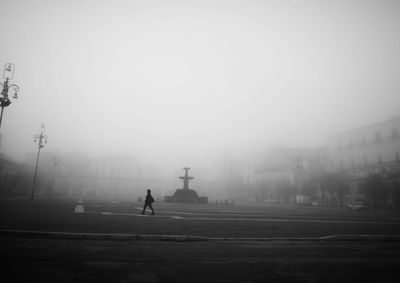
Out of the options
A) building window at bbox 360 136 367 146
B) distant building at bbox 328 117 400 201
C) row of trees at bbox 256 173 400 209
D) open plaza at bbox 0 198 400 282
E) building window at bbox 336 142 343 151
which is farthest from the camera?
building window at bbox 336 142 343 151

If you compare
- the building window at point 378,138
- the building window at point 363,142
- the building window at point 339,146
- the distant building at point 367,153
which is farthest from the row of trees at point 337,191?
the building window at point 339,146

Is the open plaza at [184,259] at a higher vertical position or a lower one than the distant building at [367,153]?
lower

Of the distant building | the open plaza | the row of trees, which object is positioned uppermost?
the distant building

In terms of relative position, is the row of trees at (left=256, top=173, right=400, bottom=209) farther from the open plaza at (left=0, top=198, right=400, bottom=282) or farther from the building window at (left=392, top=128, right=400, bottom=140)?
the open plaza at (left=0, top=198, right=400, bottom=282)

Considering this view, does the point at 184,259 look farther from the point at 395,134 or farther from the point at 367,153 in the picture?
the point at 367,153

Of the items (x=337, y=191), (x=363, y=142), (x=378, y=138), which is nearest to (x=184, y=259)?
(x=337, y=191)

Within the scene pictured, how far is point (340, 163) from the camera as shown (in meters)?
74.9

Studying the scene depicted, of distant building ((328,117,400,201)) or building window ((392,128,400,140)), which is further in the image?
building window ((392,128,400,140))

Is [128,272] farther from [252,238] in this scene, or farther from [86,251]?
[252,238]

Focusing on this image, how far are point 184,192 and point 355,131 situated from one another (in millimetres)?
47713

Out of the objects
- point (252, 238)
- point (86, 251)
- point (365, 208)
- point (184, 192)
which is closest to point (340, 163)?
point (365, 208)

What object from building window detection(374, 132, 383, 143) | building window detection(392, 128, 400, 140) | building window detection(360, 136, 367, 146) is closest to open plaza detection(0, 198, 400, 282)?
building window detection(392, 128, 400, 140)

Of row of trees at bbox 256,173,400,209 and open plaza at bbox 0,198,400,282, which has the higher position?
row of trees at bbox 256,173,400,209

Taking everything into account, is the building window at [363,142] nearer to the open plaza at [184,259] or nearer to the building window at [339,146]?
the building window at [339,146]
